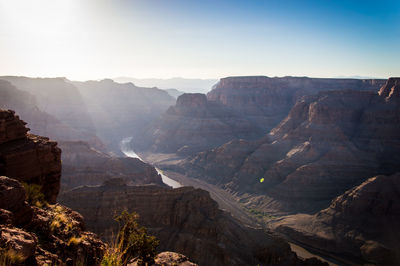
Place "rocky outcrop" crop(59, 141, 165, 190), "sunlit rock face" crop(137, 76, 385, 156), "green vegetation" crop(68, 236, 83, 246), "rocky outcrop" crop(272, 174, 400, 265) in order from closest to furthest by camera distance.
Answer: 1. "green vegetation" crop(68, 236, 83, 246)
2. "rocky outcrop" crop(272, 174, 400, 265)
3. "rocky outcrop" crop(59, 141, 165, 190)
4. "sunlit rock face" crop(137, 76, 385, 156)

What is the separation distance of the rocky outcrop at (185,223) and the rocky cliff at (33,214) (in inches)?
902

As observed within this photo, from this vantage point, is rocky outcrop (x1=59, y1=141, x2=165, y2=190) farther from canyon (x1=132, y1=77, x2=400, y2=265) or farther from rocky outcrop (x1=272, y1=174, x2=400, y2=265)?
rocky outcrop (x1=272, y1=174, x2=400, y2=265)

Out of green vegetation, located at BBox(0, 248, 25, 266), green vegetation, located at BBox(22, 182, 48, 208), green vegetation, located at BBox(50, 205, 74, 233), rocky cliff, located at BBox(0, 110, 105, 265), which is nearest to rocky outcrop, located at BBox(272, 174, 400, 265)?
rocky cliff, located at BBox(0, 110, 105, 265)

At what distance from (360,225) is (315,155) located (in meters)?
31.6

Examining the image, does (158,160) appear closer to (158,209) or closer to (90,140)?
(90,140)

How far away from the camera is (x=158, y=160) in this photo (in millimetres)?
141375

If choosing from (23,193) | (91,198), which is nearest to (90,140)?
(91,198)

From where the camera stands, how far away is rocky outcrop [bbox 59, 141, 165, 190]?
7625 centimetres

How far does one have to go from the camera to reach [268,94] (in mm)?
185250

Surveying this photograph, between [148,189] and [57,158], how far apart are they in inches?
1122

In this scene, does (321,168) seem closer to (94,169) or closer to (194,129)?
(94,169)

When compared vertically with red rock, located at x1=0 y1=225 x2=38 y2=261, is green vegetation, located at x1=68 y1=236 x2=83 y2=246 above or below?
below

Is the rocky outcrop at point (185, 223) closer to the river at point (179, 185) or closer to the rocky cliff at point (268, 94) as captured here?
the river at point (179, 185)

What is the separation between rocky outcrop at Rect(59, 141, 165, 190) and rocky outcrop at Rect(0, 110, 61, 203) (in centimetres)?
5401
